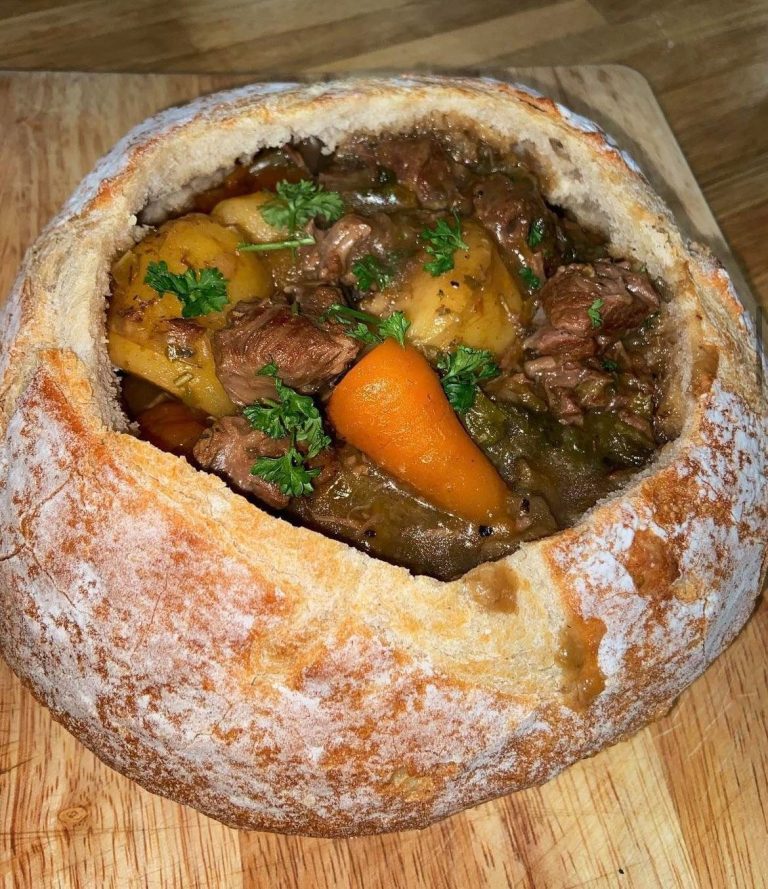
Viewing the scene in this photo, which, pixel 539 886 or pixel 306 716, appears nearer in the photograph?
pixel 306 716

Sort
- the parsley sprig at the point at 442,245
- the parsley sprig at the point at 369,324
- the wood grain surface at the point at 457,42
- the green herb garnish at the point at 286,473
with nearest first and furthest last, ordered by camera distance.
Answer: the green herb garnish at the point at 286,473 → the parsley sprig at the point at 369,324 → the parsley sprig at the point at 442,245 → the wood grain surface at the point at 457,42

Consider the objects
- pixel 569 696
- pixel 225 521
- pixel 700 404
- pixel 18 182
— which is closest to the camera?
pixel 225 521

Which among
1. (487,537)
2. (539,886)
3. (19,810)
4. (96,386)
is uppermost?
(96,386)

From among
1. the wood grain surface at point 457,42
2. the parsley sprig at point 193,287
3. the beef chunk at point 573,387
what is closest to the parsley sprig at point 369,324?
the parsley sprig at point 193,287

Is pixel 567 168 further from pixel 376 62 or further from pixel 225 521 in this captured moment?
pixel 376 62

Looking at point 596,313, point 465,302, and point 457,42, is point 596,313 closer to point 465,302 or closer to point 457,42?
point 465,302

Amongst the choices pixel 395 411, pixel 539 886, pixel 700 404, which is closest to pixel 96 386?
pixel 395 411

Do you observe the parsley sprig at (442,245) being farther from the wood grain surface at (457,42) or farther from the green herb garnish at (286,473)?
the wood grain surface at (457,42)
